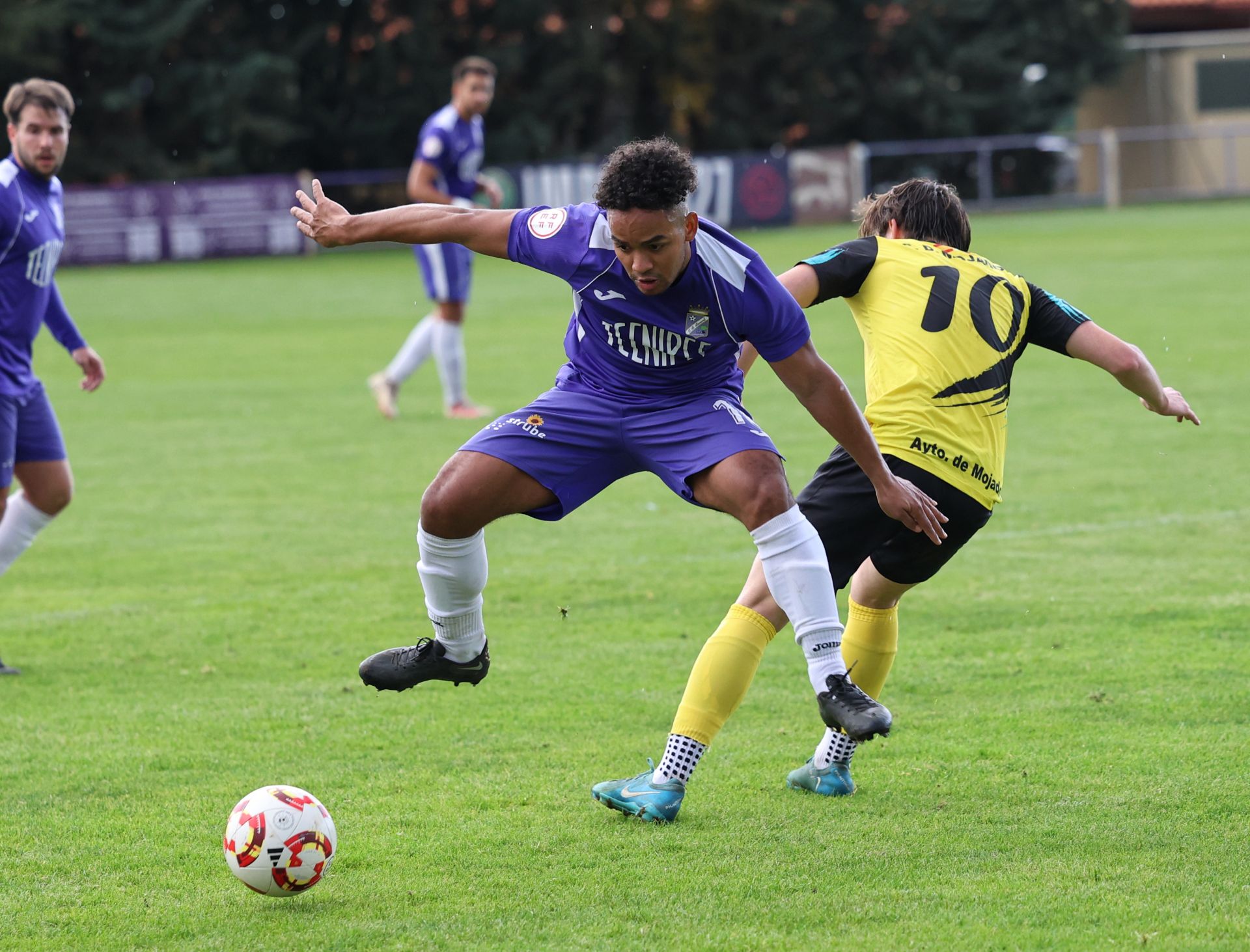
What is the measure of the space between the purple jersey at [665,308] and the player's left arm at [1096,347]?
0.82m

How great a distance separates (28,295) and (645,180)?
11.8 feet

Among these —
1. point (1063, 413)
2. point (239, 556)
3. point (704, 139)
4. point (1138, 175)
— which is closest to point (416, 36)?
point (704, 139)

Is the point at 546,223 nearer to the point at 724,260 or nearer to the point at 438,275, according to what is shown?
the point at 724,260

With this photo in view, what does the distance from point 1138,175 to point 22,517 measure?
41277mm

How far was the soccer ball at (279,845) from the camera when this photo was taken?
4082 mm

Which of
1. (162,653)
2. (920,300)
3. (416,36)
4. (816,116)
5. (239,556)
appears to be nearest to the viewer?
→ (920,300)

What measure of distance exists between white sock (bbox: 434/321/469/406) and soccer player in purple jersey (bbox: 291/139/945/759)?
8.36m

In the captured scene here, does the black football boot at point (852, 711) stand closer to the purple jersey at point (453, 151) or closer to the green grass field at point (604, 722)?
the green grass field at point (604, 722)

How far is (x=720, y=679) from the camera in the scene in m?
4.77

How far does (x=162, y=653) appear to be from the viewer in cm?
697

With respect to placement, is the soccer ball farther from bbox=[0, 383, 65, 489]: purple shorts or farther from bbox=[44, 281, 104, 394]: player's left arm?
bbox=[44, 281, 104, 394]: player's left arm

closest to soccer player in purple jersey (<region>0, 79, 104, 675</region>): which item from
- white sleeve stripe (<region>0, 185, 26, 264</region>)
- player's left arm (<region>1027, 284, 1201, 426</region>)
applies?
white sleeve stripe (<region>0, 185, 26, 264</region>)

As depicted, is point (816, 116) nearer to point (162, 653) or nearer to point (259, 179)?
point (259, 179)

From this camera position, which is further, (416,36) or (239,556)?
(416,36)
